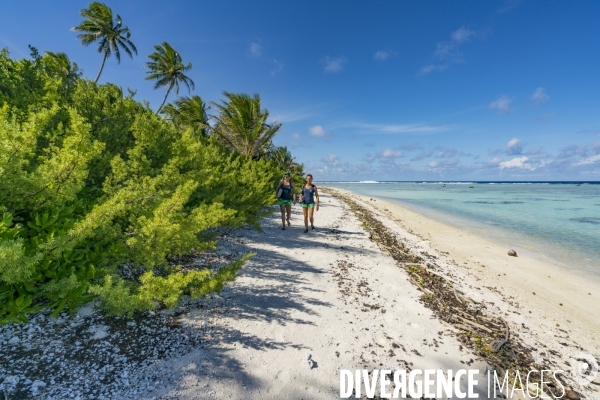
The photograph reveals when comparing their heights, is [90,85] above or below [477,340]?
above

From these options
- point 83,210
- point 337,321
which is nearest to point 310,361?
point 337,321

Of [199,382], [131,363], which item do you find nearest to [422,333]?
[199,382]

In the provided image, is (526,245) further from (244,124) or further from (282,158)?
(282,158)

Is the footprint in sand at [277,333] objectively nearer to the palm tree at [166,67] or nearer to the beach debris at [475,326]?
the beach debris at [475,326]

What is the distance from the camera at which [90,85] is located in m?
4.89

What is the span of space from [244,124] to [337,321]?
14.1 m

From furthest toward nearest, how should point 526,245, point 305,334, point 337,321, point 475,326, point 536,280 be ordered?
point 526,245 → point 536,280 → point 475,326 → point 337,321 → point 305,334

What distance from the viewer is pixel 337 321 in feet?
11.5

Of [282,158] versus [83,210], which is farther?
[282,158]

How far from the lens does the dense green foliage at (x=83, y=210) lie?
2174 millimetres

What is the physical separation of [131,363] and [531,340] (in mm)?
4937

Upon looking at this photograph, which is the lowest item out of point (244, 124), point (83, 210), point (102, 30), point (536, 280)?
point (536, 280)

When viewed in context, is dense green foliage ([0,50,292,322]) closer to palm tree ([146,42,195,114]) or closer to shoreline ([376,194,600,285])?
shoreline ([376,194,600,285])

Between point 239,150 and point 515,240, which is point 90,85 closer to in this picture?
point 239,150
